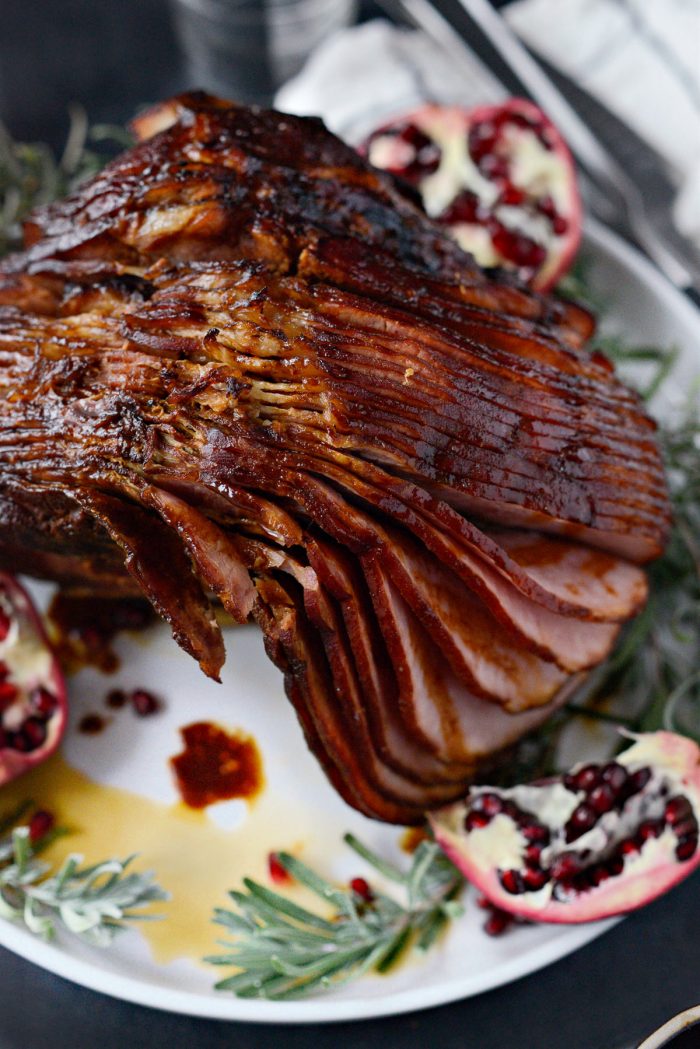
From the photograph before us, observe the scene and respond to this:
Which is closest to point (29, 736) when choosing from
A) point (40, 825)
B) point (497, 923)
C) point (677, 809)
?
point (40, 825)

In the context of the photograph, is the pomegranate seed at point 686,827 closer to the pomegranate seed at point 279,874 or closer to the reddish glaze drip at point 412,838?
the reddish glaze drip at point 412,838

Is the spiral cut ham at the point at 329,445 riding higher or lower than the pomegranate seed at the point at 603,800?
higher

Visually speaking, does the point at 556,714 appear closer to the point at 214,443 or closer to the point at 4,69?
the point at 214,443

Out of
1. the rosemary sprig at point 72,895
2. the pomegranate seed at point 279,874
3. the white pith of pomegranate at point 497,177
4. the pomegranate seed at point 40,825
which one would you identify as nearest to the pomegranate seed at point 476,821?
the pomegranate seed at point 279,874

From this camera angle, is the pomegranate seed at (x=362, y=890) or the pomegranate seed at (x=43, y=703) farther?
the pomegranate seed at (x=43, y=703)

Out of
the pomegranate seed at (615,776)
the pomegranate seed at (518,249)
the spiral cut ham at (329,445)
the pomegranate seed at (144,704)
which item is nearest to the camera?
the spiral cut ham at (329,445)

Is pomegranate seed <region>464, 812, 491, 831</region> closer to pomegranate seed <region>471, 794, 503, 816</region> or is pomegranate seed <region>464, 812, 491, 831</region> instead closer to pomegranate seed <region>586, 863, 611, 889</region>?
pomegranate seed <region>471, 794, 503, 816</region>
